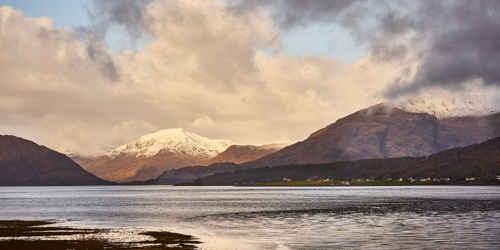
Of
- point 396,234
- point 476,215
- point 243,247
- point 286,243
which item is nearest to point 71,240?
point 243,247

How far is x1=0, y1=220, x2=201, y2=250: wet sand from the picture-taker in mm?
82562

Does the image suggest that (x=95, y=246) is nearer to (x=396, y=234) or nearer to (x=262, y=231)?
(x=262, y=231)

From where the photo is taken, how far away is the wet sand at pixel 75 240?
82562 mm

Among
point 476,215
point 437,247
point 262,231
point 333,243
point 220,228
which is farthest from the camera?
point 476,215

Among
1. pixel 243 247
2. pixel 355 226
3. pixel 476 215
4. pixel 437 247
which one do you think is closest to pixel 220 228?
pixel 355 226

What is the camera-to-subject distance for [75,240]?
298 feet

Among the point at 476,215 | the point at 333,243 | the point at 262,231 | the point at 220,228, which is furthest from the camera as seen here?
the point at 476,215

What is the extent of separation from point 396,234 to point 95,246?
153ft

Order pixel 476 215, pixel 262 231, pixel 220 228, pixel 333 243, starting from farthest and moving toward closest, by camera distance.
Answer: pixel 476 215 → pixel 220 228 → pixel 262 231 → pixel 333 243

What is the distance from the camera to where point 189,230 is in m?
116

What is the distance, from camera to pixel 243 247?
8519 cm

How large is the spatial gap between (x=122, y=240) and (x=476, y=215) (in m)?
83.1

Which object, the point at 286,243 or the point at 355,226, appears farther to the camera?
the point at 355,226

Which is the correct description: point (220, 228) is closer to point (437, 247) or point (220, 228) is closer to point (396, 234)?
point (396, 234)
